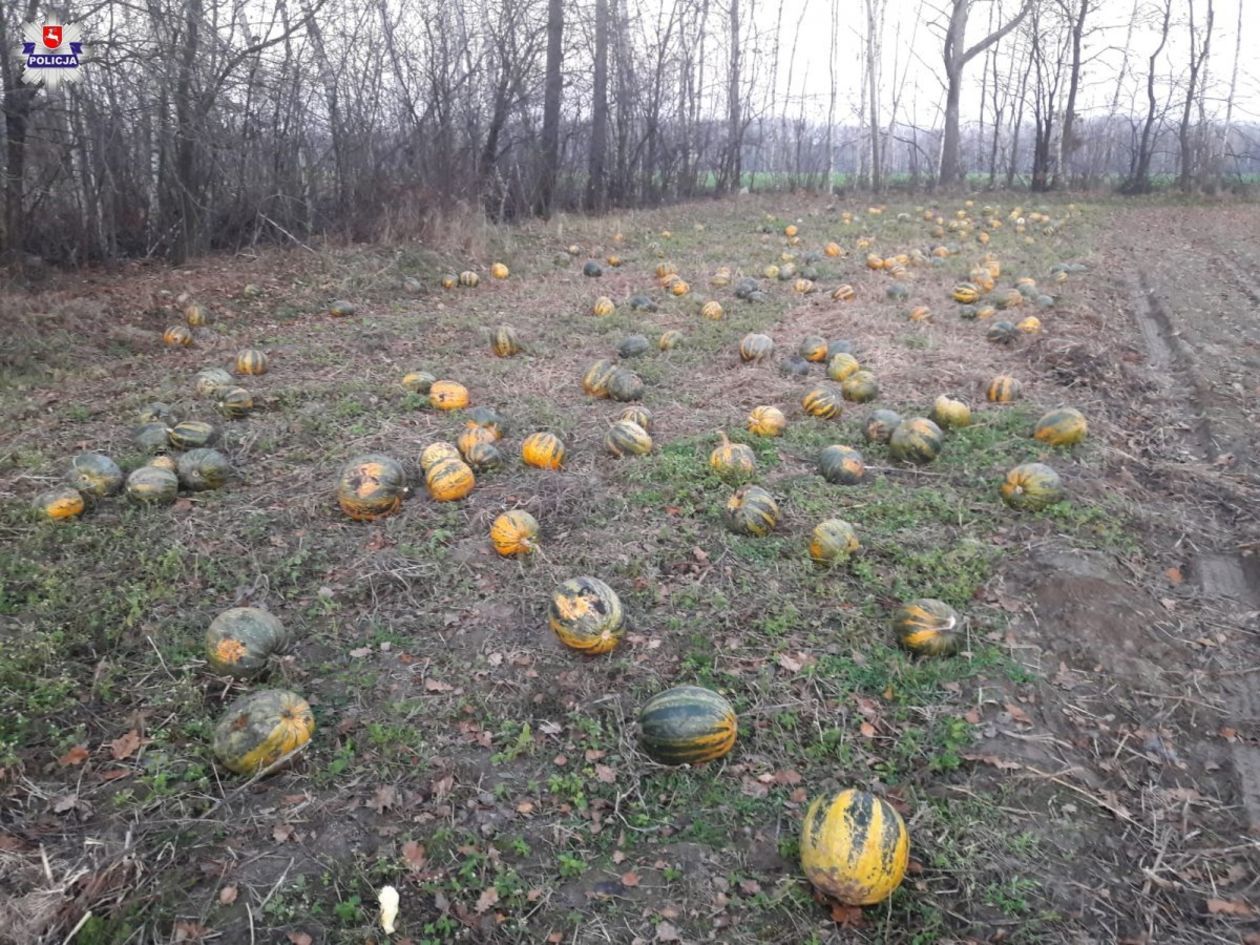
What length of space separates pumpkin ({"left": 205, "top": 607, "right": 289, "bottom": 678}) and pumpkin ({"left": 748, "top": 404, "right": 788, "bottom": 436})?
4021 millimetres

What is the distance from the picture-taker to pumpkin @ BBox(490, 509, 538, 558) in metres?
4.77

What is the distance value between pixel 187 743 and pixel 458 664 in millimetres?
1220

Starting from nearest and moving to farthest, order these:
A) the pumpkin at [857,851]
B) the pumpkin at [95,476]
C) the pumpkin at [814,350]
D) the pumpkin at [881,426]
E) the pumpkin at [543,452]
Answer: the pumpkin at [857,851]
the pumpkin at [95,476]
the pumpkin at [543,452]
the pumpkin at [881,426]
the pumpkin at [814,350]

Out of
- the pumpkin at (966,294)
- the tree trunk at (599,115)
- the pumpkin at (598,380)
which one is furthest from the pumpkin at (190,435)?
the tree trunk at (599,115)

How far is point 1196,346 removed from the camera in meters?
9.15

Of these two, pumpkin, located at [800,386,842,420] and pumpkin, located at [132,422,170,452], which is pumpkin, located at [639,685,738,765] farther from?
pumpkin, located at [132,422,170,452]

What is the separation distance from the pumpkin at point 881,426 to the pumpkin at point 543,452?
2.52 meters

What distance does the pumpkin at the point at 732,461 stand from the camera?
568 centimetres

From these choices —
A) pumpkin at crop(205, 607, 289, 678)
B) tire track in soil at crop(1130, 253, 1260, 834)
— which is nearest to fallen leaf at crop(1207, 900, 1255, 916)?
tire track in soil at crop(1130, 253, 1260, 834)

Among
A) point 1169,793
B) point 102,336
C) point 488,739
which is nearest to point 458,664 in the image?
point 488,739

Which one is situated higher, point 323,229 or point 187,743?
point 323,229

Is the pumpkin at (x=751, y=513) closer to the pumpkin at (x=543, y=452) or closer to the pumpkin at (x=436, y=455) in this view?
the pumpkin at (x=543, y=452)

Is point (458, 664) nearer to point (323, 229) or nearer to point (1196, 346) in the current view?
point (1196, 346)

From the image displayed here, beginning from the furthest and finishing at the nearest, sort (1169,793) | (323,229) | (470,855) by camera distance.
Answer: (323,229)
(1169,793)
(470,855)
